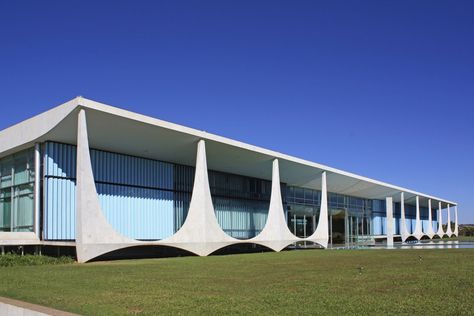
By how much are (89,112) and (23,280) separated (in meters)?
11.4

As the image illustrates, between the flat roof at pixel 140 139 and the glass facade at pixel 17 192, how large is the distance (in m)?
0.73

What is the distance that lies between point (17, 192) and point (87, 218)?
9288mm

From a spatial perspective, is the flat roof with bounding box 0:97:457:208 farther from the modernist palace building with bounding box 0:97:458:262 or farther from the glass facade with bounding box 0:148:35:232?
the glass facade with bounding box 0:148:35:232

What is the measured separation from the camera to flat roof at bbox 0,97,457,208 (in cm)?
2483

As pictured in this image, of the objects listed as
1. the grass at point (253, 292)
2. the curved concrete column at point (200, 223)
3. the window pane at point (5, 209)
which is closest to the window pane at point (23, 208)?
the window pane at point (5, 209)

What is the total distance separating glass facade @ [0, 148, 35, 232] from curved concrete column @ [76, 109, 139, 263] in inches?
250

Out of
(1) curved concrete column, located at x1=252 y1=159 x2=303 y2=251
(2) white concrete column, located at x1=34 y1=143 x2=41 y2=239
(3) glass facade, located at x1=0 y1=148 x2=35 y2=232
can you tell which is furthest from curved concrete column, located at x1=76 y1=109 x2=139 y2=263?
(1) curved concrete column, located at x1=252 y1=159 x2=303 y2=251

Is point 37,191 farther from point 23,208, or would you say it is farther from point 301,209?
point 301,209

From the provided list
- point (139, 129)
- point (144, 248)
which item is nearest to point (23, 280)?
point (139, 129)

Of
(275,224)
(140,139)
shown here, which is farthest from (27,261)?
(275,224)

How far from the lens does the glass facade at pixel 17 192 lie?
28328 mm

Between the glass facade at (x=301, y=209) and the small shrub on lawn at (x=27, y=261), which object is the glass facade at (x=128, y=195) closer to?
the glass facade at (x=301, y=209)

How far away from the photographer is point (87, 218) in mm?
22609

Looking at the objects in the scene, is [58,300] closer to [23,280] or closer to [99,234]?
[23,280]
